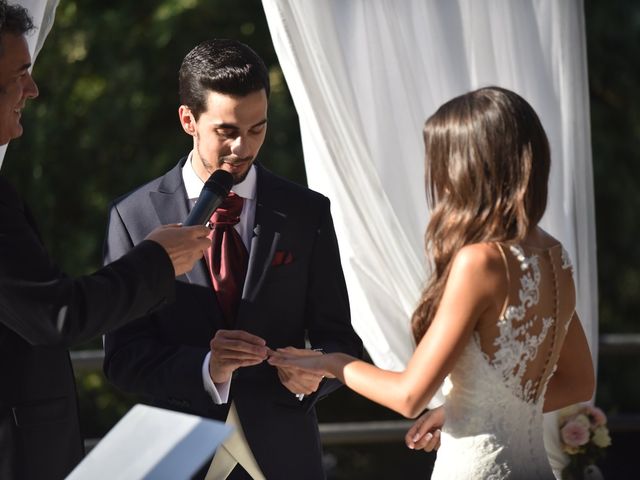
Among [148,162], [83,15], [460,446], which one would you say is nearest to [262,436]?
[460,446]

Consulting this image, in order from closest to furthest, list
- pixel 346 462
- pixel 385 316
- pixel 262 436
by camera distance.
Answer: pixel 262 436, pixel 385 316, pixel 346 462

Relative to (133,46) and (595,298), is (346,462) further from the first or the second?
(595,298)

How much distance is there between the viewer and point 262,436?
110 inches

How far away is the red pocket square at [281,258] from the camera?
2.85 meters

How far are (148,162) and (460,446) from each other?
4715 mm

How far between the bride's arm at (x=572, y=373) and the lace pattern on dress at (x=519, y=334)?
0.24 metres

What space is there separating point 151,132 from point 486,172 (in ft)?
16.3

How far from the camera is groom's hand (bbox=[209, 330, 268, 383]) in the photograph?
8.43 ft

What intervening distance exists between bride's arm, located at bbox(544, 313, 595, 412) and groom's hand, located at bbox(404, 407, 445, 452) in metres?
0.28

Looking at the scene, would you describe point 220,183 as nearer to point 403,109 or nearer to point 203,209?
point 203,209

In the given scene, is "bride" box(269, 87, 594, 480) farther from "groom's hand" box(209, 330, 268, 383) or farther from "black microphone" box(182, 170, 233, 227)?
"black microphone" box(182, 170, 233, 227)

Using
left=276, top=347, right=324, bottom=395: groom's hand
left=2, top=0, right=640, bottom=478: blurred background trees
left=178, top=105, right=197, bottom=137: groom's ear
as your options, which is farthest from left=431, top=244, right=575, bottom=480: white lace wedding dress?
left=2, top=0, right=640, bottom=478: blurred background trees

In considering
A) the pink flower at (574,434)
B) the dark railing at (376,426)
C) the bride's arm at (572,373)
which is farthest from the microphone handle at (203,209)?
the dark railing at (376,426)

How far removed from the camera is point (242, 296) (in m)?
2.80
